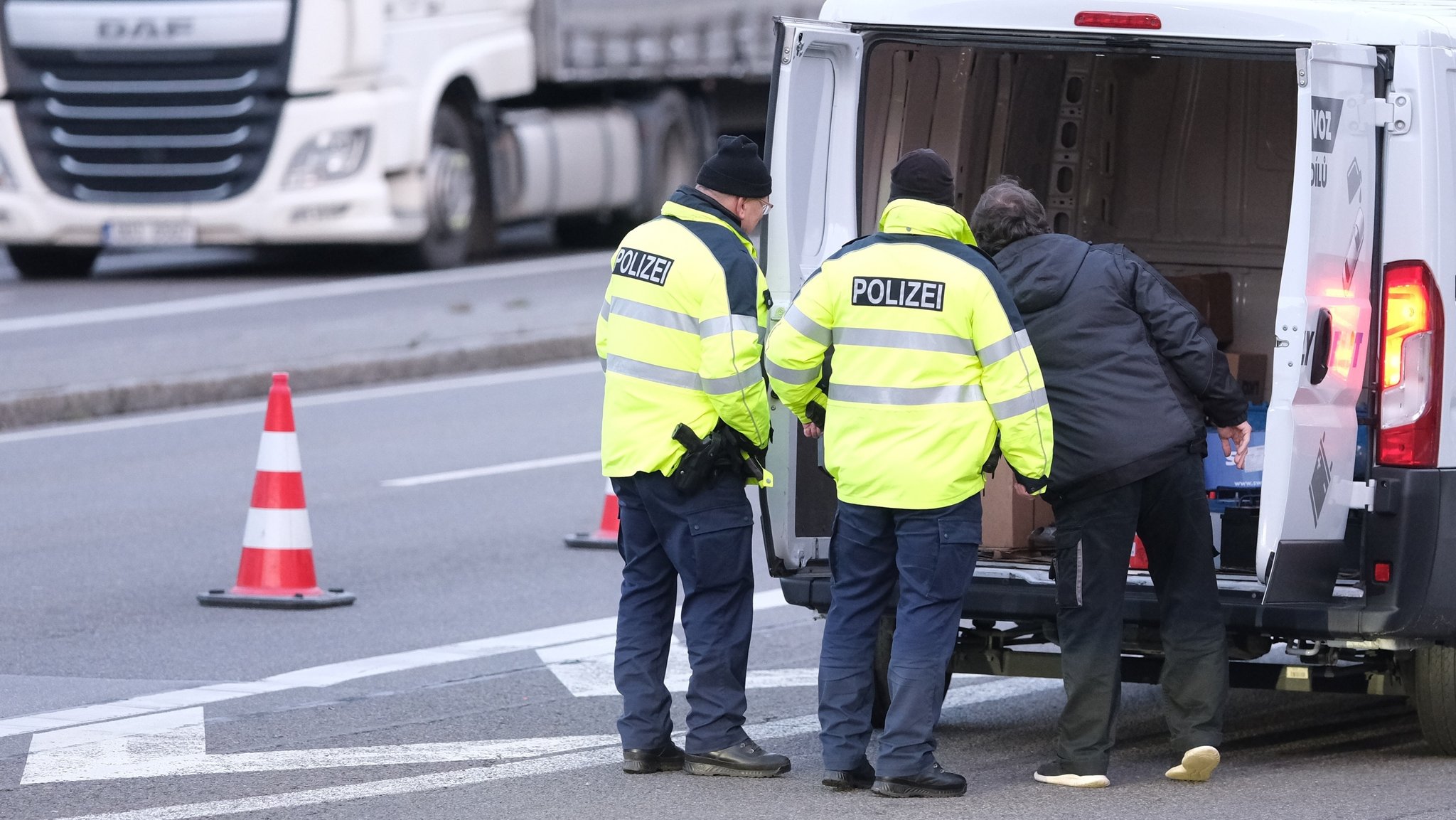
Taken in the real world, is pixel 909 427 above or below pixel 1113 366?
below

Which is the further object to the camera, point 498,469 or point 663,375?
point 498,469

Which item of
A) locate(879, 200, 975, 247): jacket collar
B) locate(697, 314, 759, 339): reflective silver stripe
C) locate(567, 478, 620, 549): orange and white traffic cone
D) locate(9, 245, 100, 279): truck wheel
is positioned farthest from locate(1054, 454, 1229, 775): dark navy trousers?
locate(9, 245, 100, 279): truck wheel

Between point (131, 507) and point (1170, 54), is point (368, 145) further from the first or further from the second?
point (1170, 54)

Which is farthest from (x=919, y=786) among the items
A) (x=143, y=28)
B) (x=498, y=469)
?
(x=143, y=28)

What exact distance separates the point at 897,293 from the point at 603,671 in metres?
2.32

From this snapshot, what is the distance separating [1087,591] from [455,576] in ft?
12.7

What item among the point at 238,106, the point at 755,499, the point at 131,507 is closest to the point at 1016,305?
the point at 755,499

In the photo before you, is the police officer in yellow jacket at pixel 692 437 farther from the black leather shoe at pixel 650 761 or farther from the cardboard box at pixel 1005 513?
the cardboard box at pixel 1005 513

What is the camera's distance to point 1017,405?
20.7ft

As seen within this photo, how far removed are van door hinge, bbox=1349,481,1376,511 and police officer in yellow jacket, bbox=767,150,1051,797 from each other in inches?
31.8

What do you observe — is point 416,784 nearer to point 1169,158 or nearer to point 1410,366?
point 1410,366

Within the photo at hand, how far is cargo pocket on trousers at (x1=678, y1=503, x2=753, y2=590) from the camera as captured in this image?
6.59m

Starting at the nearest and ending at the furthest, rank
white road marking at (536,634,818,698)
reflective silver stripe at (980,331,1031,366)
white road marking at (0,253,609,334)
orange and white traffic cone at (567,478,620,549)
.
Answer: reflective silver stripe at (980,331,1031,366) < white road marking at (536,634,818,698) < orange and white traffic cone at (567,478,620,549) < white road marking at (0,253,609,334)

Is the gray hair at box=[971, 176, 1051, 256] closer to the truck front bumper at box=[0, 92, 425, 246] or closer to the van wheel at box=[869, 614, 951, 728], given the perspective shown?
the van wheel at box=[869, 614, 951, 728]
